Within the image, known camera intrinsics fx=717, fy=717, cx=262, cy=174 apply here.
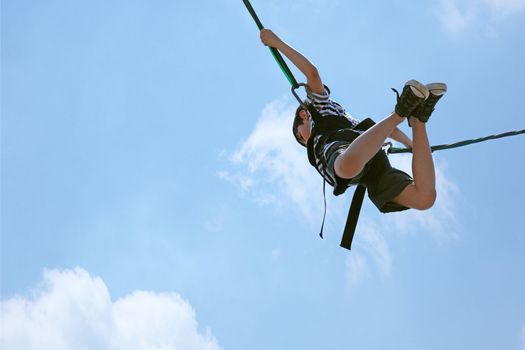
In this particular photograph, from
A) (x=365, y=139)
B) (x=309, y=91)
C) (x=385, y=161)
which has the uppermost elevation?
(x=309, y=91)

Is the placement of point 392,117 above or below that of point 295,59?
below

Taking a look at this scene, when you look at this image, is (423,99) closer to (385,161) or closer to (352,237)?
(385,161)

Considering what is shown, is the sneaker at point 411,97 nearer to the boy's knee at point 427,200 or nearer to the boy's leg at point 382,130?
the boy's leg at point 382,130

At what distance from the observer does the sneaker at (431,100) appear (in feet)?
15.9

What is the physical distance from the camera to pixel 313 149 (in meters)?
5.82

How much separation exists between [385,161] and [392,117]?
0.90 m

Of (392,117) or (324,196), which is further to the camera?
(324,196)

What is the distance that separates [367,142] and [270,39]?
1405 mm

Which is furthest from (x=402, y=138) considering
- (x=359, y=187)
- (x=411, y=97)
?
(x=411, y=97)

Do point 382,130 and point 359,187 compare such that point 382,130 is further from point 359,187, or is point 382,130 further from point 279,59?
point 279,59

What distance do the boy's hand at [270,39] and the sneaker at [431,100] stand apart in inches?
54.4

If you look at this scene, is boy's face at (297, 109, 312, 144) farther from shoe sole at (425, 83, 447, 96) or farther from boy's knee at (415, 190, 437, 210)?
shoe sole at (425, 83, 447, 96)

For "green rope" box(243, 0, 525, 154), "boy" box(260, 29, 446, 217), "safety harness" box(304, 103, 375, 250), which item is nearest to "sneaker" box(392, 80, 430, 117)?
"boy" box(260, 29, 446, 217)

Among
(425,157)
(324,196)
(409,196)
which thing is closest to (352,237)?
(324,196)
